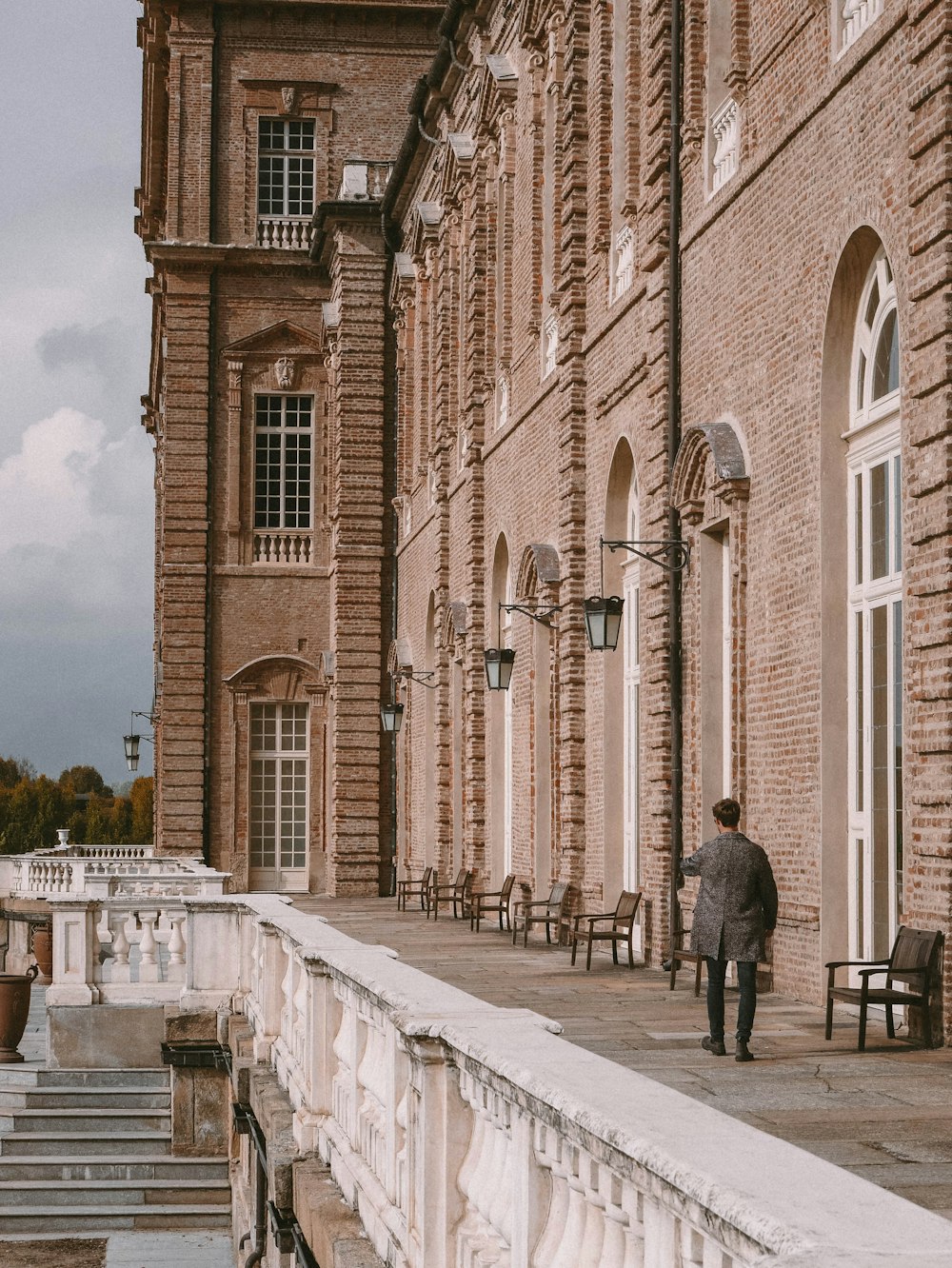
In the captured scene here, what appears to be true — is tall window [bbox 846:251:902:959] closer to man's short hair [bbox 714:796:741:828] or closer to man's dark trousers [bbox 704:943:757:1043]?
man's short hair [bbox 714:796:741:828]

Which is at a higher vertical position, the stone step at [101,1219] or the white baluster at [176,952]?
the white baluster at [176,952]

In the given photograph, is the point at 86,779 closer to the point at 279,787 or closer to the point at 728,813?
the point at 279,787

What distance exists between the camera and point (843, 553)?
43.3 feet

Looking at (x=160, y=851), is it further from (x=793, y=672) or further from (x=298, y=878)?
(x=793, y=672)

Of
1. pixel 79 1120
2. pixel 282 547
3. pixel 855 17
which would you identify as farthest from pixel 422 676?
pixel 855 17

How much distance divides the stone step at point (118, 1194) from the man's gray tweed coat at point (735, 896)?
681cm

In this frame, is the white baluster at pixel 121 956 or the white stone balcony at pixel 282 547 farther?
the white stone balcony at pixel 282 547

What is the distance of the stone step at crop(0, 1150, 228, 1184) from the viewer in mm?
16078

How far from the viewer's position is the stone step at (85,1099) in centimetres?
1773

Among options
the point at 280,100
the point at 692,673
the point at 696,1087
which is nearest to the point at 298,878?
the point at 280,100

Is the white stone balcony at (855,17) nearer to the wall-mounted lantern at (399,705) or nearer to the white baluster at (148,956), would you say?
the white baluster at (148,956)

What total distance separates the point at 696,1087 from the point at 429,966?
857 centimetres

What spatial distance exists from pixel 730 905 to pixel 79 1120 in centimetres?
894

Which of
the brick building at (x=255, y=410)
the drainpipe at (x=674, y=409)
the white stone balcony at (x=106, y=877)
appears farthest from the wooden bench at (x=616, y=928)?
the brick building at (x=255, y=410)
